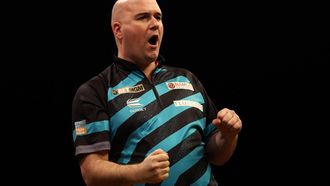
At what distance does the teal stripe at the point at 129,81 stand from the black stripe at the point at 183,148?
0.78 ft

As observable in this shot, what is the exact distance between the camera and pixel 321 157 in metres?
2.80

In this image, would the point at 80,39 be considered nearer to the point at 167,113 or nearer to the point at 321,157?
the point at 167,113

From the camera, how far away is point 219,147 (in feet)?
5.53

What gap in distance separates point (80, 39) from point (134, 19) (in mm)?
981

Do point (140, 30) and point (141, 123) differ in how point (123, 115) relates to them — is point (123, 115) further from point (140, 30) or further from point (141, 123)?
point (140, 30)

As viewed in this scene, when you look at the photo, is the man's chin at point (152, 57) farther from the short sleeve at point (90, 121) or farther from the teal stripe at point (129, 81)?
the short sleeve at point (90, 121)

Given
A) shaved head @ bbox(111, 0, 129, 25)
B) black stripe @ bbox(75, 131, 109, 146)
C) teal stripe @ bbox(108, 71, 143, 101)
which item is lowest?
black stripe @ bbox(75, 131, 109, 146)

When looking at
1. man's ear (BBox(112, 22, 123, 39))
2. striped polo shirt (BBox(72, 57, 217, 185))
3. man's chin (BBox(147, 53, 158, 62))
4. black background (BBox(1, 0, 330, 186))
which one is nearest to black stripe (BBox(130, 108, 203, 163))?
striped polo shirt (BBox(72, 57, 217, 185))

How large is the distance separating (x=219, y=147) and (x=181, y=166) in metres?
0.16

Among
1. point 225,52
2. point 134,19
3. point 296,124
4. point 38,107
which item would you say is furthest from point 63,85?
point 296,124

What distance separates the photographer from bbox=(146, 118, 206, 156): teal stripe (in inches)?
62.5

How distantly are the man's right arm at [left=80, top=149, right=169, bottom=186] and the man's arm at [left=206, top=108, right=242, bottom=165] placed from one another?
0.25 m

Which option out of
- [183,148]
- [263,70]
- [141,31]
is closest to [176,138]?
[183,148]

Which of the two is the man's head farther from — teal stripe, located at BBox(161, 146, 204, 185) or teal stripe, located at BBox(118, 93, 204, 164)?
teal stripe, located at BBox(161, 146, 204, 185)
